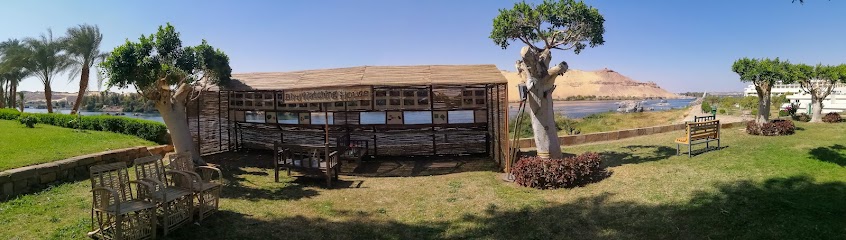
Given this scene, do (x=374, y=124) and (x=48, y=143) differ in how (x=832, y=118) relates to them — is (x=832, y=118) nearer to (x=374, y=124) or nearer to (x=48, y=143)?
(x=374, y=124)

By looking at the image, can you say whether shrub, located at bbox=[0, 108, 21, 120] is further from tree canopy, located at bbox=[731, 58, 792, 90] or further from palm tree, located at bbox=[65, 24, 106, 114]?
tree canopy, located at bbox=[731, 58, 792, 90]

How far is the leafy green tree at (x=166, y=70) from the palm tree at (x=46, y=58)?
2620cm

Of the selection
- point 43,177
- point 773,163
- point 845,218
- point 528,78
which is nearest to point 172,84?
point 43,177

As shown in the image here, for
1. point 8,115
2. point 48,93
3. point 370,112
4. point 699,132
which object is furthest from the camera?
point 48,93

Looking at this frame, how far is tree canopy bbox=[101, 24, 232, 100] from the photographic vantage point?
350 inches

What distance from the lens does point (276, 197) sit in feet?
27.0

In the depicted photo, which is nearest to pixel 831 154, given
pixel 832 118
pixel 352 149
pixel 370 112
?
pixel 352 149

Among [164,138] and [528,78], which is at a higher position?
[528,78]

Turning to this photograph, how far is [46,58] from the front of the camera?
95.4 ft

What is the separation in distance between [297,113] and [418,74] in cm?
454

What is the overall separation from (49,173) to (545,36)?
1169 centimetres

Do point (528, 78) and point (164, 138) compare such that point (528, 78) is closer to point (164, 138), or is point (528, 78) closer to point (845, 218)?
point (845, 218)

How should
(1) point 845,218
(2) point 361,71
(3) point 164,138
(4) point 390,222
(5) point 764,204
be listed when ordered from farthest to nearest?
(3) point 164,138
(2) point 361,71
(4) point 390,222
(5) point 764,204
(1) point 845,218

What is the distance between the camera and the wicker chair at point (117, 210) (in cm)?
496
